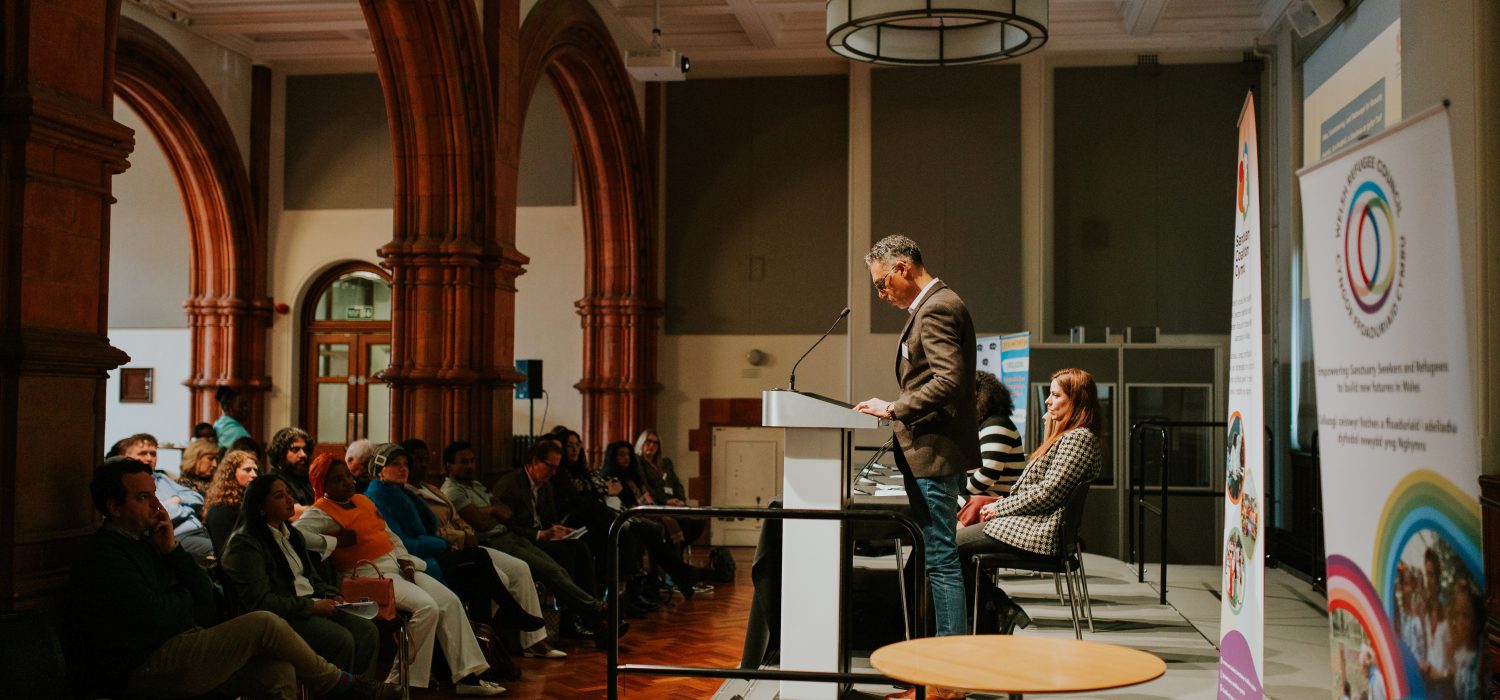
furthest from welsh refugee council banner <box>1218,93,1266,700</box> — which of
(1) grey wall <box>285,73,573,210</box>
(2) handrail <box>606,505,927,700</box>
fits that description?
(1) grey wall <box>285,73,573,210</box>

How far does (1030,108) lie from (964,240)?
1.37 meters

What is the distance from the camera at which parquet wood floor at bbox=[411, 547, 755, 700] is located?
5812 mm

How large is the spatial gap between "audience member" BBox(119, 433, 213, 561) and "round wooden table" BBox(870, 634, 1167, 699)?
4054 mm

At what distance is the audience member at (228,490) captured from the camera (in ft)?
17.9

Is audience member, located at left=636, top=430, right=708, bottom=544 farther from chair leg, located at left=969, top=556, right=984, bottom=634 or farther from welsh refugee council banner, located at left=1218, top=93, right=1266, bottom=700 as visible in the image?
welsh refugee council banner, located at left=1218, top=93, right=1266, bottom=700

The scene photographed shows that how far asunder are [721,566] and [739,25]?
499cm

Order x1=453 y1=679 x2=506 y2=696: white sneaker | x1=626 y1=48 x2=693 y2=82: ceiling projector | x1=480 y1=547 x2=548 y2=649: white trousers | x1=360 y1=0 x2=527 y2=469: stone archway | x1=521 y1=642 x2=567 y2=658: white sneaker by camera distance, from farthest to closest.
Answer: x1=626 y1=48 x2=693 y2=82: ceiling projector, x1=360 y1=0 x2=527 y2=469: stone archway, x1=521 y1=642 x2=567 y2=658: white sneaker, x1=480 y1=547 x2=548 y2=649: white trousers, x1=453 y1=679 x2=506 y2=696: white sneaker

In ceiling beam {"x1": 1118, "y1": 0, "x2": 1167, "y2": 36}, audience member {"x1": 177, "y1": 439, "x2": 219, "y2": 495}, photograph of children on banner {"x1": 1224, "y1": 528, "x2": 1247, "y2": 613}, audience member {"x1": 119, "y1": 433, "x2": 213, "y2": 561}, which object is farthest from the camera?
ceiling beam {"x1": 1118, "y1": 0, "x2": 1167, "y2": 36}

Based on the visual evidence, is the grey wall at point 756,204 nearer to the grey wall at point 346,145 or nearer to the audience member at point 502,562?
the grey wall at point 346,145

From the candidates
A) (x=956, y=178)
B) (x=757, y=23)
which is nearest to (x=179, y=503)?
(x=757, y=23)

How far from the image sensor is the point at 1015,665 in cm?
249

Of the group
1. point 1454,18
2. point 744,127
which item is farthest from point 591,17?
point 1454,18

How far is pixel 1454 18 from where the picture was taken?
5.85 m

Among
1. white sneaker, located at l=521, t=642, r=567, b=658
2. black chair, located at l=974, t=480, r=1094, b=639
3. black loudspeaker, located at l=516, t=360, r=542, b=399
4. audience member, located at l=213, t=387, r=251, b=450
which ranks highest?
black loudspeaker, located at l=516, t=360, r=542, b=399
